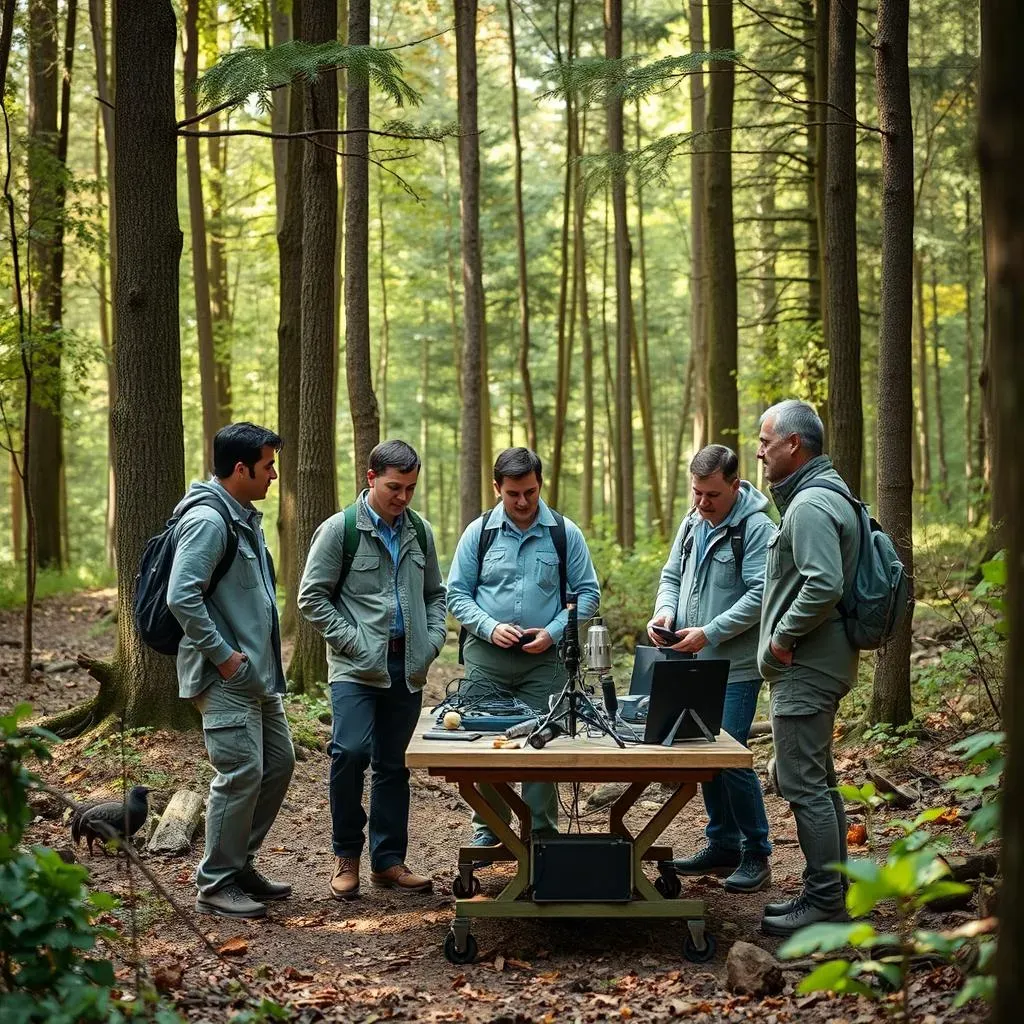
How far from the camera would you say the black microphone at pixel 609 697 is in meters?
5.52

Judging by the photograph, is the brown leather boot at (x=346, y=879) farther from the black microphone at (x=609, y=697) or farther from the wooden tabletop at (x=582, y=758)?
the black microphone at (x=609, y=697)

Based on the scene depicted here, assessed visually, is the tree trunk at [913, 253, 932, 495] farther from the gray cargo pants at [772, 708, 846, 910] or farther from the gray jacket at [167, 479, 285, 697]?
the gray jacket at [167, 479, 285, 697]

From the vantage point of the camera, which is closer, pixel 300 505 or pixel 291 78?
pixel 291 78

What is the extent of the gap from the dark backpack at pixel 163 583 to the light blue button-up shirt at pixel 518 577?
1.32 meters

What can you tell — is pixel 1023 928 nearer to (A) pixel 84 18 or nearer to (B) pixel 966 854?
(B) pixel 966 854

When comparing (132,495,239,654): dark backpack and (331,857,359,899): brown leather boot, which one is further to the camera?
(331,857,359,899): brown leather boot

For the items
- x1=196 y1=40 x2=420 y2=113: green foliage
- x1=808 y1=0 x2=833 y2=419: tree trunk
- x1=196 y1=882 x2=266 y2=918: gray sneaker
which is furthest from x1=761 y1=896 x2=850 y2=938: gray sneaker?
x1=196 y1=40 x2=420 y2=113: green foliage

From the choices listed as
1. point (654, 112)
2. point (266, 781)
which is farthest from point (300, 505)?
point (654, 112)

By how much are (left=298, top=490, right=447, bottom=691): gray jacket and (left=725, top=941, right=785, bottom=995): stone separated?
7.66 feet

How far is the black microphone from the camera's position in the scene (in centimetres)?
552

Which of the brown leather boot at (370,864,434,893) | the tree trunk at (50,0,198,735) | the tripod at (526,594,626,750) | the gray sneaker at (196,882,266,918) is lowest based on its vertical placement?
the brown leather boot at (370,864,434,893)

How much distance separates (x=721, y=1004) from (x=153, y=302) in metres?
5.90

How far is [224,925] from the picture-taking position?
5578 mm

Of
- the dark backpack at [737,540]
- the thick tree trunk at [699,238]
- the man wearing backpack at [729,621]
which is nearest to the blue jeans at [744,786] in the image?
the man wearing backpack at [729,621]
